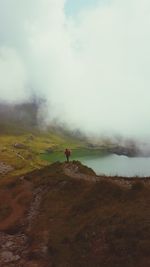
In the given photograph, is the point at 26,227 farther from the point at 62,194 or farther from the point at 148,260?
the point at 148,260

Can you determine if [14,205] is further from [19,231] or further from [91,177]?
[91,177]

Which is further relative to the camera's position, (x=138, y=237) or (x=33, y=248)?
(x=33, y=248)

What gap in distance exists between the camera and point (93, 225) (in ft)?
142

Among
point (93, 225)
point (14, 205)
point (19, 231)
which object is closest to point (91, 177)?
point (14, 205)

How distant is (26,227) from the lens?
177 feet

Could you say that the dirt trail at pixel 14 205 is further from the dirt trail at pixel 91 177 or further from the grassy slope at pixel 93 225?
the dirt trail at pixel 91 177

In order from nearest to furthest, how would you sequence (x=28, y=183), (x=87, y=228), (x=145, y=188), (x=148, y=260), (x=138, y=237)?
(x=148, y=260) → (x=138, y=237) → (x=87, y=228) → (x=145, y=188) → (x=28, y=183)

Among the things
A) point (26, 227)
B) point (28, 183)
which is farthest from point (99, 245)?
point (28, 183)

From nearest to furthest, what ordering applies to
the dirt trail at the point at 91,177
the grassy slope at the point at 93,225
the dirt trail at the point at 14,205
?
1. the grassy slope at the point at 93,225
2. the dirt trail at the point at 91,177
3. the dirt trail at the point at 14,205

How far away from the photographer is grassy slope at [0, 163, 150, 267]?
3697 centimetres

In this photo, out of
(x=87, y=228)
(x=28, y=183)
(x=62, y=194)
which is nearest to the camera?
(x=87, y=228)

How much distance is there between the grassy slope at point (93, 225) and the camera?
36969 mm

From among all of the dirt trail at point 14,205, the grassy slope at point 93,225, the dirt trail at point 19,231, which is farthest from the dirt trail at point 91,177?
the dirt trail at point 14,205

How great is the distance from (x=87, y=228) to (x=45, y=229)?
8.31 metres
